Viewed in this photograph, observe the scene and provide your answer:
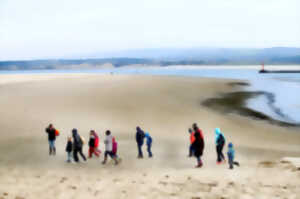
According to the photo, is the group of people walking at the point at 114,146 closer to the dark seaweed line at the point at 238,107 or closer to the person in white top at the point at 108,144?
the person in white top at the point at 108,144

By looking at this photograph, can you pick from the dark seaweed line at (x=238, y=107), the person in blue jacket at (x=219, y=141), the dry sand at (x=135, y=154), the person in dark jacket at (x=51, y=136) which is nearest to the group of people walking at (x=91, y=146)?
the dry sand at (x=135, y=154)

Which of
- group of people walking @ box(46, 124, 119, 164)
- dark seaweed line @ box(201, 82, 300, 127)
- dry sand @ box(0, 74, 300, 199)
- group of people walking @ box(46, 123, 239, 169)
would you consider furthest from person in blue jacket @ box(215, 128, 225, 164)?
dark seaweed line @ box(201, 82, 300, 127)

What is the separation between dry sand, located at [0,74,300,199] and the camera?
11.4 m

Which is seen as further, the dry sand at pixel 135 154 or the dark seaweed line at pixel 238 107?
the dark seaweed line at pixel 238 107

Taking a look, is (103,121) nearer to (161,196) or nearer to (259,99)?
(161,196)

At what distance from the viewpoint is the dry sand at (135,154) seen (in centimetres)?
1138

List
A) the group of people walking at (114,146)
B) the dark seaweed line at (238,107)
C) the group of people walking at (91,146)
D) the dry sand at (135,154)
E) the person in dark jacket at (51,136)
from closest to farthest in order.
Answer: the dry sand at (135,154) → the group of people walking at (114,146) → the group of people walking at (91,146) → the person in dark jacket at (51,136) → the dark seaweed line at (238,107)

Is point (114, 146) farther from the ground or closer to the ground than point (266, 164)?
farther from the ground

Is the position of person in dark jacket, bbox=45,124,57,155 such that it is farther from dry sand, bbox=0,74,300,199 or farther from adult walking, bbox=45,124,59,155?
dry sand, bbox=0,74,300,199

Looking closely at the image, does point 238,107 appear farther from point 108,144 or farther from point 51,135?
point 51,135

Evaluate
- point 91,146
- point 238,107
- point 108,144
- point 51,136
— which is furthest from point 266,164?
point 238,107

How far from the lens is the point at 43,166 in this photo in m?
15.0

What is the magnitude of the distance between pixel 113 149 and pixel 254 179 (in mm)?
6344

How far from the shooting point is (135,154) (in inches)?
673
